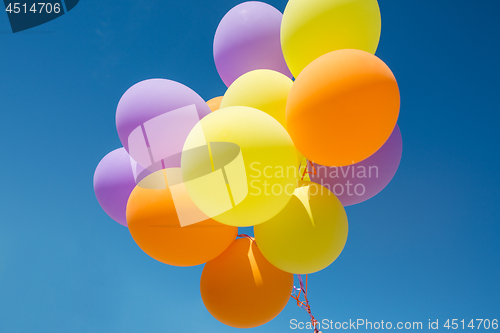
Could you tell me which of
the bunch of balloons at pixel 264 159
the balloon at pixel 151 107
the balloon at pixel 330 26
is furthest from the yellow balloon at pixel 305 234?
the balloon at pixel 330 26

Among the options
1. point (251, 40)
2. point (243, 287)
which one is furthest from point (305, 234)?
point (251, 40)

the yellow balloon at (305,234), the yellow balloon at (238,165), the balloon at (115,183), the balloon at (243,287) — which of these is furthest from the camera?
the balloon at (115,183)

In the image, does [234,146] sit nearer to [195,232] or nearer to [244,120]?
[244,120]

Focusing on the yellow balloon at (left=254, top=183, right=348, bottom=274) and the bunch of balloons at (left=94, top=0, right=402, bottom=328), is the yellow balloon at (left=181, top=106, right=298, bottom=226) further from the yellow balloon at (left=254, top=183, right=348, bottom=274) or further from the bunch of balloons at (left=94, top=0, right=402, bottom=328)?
the yellow balloon at (left=254, top=183, right=348, bottom=274)

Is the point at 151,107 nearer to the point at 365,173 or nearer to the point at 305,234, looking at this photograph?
the point at 305,234

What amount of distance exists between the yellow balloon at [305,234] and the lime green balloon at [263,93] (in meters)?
0.62

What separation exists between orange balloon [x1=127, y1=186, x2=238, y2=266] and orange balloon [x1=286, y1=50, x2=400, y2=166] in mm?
901

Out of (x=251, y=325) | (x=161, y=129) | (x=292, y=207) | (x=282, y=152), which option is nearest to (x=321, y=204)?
(x=292, y=207)

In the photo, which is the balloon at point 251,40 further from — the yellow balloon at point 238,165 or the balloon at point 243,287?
the balloon at point 243,287

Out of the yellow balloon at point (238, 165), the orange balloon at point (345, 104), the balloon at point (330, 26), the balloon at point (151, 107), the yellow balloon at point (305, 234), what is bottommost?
the yellow balloon at point (305, 234)

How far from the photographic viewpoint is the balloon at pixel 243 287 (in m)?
2.05

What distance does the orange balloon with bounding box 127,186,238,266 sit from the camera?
6.25 ft

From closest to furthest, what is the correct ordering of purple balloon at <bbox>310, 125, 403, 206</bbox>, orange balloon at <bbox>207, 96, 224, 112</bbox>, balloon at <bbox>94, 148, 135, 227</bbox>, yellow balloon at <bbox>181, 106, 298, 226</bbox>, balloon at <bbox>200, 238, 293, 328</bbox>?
yellow balloon at <bbox>181, 106, 298, 226</bbox>
balloon at <bbox>200, 238, 293, 328</bbox>
purple balloon at <bbox>310, 125, 403, 206</bbox>
balloon at <bbox>94, 148, 135, 227</bbox>
orange balloon at <bbox>207, 96, 224, 112</bbox>

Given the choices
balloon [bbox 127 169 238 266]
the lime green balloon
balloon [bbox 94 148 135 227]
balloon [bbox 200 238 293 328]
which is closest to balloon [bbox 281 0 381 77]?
the lime green balloon
